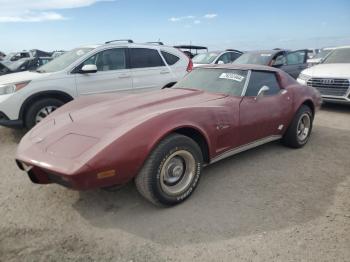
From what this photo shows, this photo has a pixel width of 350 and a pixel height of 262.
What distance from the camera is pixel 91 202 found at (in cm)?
338

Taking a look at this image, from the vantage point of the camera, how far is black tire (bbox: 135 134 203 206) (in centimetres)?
297

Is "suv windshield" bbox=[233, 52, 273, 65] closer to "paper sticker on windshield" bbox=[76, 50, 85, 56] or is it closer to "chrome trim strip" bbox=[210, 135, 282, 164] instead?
"paper sticker on windshield" bbox=[76, 50, 85, 56]

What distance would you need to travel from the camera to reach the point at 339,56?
895cm

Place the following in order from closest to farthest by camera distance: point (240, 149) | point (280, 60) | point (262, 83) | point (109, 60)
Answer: point (240, 149) < point (262, 83) < point (109, 60) < point (280, 60)

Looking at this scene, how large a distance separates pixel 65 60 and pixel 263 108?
4245 mm

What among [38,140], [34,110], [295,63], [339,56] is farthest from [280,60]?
[38,140]

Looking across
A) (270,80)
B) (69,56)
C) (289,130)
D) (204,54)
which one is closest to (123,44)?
(69,56)

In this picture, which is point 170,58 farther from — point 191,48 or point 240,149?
point 191,48

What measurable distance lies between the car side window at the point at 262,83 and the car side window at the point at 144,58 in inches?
121

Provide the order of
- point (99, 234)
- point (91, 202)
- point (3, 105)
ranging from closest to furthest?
point (99, 234), point (91, 202), point (3, 105)

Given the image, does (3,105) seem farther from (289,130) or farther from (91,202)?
(289,130)

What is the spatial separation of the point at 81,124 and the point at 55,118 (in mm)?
679

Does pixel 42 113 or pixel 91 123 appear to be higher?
pixel 91 123

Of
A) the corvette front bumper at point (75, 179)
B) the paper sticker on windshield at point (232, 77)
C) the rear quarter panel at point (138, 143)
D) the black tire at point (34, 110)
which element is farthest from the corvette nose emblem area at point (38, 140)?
the black tire at point (34, 110)
